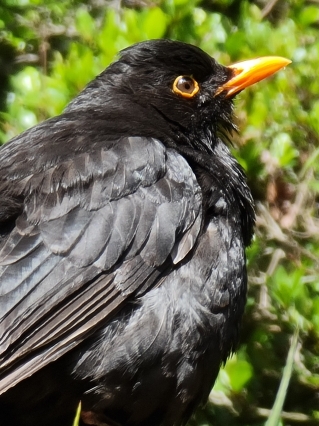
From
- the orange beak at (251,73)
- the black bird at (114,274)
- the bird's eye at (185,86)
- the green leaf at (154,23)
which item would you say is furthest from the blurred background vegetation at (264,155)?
the black bird at (114,274)

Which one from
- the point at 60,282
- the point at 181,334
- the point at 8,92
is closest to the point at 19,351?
the point at 60,282

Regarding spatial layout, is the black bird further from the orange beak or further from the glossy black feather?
the orange beak

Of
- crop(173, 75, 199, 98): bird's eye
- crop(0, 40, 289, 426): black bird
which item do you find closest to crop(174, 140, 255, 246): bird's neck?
crop(0, 40, 289, 426): black bird

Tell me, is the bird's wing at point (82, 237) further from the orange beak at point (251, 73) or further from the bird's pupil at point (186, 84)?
the orange beak at point (251, 73)

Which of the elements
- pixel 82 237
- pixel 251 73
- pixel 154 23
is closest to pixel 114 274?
pixel 82 237

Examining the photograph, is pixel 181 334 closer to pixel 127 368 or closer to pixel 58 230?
pixel 127 368
